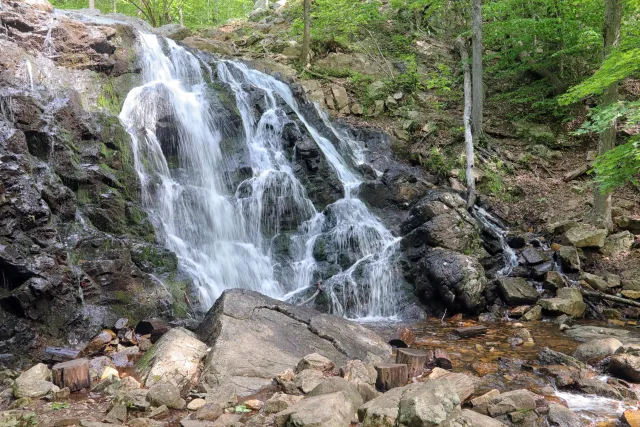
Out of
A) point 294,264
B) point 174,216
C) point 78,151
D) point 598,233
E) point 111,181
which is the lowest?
point 294,264

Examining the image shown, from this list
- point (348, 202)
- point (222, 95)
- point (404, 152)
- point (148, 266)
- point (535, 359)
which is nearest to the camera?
point (535, 359)

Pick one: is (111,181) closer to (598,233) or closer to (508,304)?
(508,304)

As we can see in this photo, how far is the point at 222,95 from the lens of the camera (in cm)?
1298

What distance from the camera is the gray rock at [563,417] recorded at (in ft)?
13.2

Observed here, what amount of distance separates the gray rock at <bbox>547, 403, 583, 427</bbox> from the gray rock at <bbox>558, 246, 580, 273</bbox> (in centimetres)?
624

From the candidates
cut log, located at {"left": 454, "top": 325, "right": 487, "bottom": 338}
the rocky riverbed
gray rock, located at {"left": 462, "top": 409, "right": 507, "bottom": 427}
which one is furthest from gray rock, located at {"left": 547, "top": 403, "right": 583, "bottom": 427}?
cut log, located at {"left": 454, "top": 325, "right": 487, "bottom": 338}

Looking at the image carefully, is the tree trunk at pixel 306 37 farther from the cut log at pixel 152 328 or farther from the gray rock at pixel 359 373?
the gray rock at pixel 359 373

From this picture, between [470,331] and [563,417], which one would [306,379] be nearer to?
[563,417]

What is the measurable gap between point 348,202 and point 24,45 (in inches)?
345

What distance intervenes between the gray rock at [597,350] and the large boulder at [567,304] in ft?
7.28

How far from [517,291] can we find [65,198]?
8712 millimetres

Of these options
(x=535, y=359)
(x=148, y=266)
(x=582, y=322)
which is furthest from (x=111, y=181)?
(x=582, y=322)

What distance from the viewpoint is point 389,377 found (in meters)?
4.87

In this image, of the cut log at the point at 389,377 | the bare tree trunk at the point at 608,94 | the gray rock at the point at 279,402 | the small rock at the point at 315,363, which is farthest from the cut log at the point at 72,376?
the bare tree trunk at the point at 608,94
